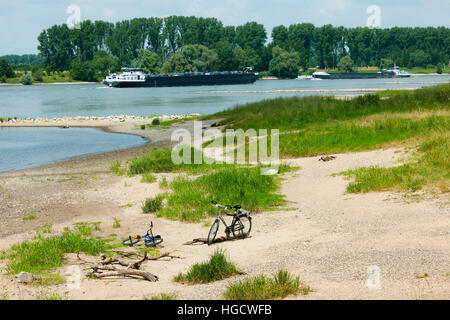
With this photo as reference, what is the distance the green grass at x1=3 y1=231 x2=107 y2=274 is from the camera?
38.4 ft

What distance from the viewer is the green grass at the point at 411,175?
16719 mm

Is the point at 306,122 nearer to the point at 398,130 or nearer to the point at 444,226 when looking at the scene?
the point at 398,130

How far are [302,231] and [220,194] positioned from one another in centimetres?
528

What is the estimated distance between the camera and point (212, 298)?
29.6 ft

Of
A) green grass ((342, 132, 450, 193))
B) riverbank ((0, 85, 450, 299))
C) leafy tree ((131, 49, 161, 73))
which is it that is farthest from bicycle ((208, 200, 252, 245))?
leafy tree ((131, 49, 161, 73))

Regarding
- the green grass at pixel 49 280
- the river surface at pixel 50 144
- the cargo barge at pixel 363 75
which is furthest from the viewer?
the cargo barge at pixel 363 75

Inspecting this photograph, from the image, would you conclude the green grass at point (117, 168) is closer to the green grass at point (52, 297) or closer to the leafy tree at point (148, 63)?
the green grass at point (52, 297)

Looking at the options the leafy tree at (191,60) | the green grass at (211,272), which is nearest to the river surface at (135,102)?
the leafy tree at (191,60)

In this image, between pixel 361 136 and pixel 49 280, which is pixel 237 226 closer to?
pixel 49 280

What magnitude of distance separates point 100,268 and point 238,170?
11.1 metres

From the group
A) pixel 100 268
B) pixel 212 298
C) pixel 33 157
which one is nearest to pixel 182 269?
pixel 100 268

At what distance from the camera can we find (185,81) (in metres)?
159

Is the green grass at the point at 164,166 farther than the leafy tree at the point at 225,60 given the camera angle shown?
No

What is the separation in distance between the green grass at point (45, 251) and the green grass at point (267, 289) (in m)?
4.51
